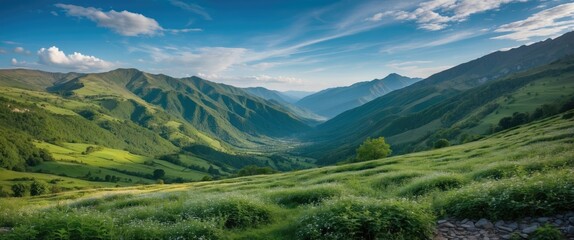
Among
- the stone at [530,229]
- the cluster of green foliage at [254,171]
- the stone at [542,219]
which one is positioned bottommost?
the cluster of green foliage at [254,171]

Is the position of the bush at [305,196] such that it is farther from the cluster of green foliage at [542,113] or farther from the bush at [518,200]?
the cluster of green foliage at [542,113]

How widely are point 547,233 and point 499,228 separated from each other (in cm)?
169

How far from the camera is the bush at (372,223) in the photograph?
1149 centimetres

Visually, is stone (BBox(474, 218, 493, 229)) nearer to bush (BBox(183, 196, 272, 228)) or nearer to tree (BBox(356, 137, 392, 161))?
bush (BBox(183, 196, 272, 228))

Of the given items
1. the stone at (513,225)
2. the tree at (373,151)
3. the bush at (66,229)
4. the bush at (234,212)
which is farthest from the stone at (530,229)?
the tree at (373,151)

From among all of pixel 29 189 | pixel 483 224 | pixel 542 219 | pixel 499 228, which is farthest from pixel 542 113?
pixel 29 189

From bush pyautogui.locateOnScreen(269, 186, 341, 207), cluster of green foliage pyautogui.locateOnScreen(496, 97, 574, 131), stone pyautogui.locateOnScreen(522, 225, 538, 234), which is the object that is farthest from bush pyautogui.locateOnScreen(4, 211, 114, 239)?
cluster of green foliage pyautogui.locateOnScreen(496, 97, 574, 131)

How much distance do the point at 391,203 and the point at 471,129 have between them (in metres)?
205

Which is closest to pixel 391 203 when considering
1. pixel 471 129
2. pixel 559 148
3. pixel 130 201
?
pixel 130 201

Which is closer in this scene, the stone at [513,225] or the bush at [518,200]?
the stone at [513,225]

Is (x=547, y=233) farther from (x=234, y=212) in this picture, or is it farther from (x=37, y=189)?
(x=37, y=189)

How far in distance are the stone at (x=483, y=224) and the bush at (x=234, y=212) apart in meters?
8.78

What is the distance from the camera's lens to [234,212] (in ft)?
49.6

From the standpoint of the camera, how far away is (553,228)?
32.8 ft
